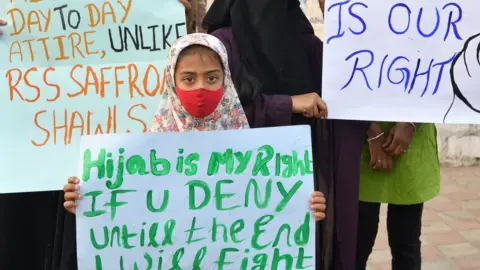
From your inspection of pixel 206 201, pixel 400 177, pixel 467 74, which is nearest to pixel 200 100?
pixel 206 201

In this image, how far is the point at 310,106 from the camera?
5.98 ft

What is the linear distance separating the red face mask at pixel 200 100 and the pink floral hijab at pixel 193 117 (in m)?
0.03

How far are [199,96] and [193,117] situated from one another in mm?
93

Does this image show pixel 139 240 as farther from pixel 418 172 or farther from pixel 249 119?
pixel 418 172

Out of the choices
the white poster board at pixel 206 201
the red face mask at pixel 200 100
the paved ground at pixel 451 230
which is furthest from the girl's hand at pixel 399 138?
the paved ground at pixel 451 230

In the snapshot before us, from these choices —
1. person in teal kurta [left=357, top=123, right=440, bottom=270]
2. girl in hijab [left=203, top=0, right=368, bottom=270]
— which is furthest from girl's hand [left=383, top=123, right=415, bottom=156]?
girl in hijab [left=203, top=0, right=368, bottom=270]

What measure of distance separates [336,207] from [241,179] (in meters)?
0.46

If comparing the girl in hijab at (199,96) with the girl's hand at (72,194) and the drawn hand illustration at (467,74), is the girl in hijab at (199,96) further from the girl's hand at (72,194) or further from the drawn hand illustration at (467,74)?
the drawn hand illustration at (467,74)

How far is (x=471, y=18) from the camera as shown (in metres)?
1.81

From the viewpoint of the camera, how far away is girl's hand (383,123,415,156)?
2143 millimetres

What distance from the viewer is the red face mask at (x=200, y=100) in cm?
165

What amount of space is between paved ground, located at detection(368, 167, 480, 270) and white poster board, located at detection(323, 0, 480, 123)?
5.38ft

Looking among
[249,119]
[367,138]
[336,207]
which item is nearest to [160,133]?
[249,119]

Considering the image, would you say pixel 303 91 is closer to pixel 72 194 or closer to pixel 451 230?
pixel 72 194
